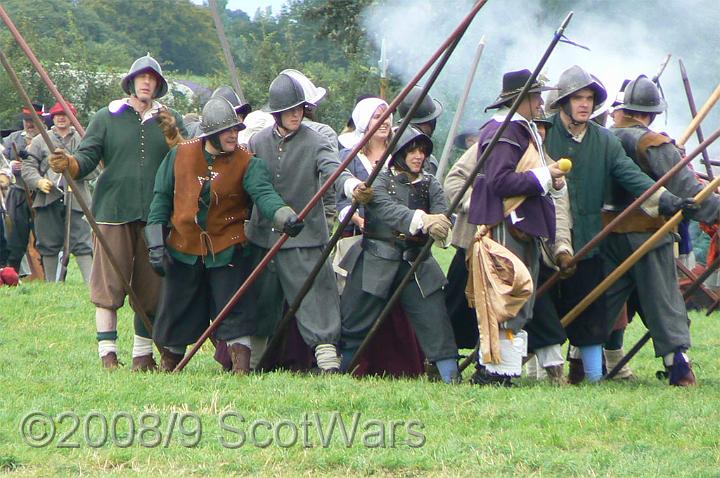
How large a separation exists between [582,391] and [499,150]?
1380mm

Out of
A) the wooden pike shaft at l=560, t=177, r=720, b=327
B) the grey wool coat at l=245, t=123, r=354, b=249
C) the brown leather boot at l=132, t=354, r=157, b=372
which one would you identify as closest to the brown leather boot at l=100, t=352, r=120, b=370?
the brown leather boot at l=132, t=354, r=157, b=372

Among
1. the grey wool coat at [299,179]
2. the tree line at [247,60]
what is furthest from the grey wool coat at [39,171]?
the tree line at [247,60]

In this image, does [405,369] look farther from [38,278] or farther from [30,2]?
[30,2]

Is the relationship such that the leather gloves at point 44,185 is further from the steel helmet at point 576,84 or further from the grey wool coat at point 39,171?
the steel helmet at point 576,84

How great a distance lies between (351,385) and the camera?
7340 mm

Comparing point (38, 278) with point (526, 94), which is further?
point (38, 278)

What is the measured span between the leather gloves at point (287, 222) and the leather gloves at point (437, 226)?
69 centimetres

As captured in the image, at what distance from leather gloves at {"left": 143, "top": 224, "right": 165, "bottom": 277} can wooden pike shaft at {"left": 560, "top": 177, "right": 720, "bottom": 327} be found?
7.72 feet

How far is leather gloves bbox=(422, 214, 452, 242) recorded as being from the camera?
7.57m

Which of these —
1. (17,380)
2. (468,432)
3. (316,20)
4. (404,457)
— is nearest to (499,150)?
(468,432)

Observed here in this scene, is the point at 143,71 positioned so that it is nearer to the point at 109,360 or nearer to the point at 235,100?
the point at 109,360

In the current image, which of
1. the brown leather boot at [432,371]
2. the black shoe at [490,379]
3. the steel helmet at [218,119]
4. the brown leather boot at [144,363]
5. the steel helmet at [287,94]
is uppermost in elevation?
the steel helmet at [287,94]

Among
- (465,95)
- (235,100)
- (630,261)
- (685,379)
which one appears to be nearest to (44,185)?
(235,100)

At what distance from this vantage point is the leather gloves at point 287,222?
7.59 metres
